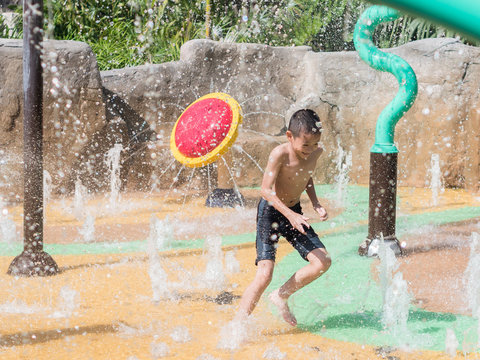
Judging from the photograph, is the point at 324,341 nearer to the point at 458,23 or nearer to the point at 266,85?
the point at 458,23

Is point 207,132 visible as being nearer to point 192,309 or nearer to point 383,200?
point 383,200

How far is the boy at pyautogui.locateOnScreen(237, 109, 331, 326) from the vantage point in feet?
9.91

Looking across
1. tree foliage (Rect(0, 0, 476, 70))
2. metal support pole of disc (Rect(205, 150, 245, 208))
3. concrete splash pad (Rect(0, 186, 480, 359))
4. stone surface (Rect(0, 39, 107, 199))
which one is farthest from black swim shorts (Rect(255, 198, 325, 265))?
tree foliage (Rect(0, 0, 476, 70))

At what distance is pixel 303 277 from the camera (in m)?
3.13

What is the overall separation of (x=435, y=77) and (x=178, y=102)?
3683mm

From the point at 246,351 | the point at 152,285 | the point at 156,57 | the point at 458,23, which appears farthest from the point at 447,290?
the point at 156,57

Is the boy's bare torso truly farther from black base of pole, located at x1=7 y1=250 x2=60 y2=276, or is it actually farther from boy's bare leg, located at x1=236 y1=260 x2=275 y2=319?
black base of pole, located at x1=7 y1=250 x2=60 y2=276

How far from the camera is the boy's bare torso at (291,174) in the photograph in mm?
3174

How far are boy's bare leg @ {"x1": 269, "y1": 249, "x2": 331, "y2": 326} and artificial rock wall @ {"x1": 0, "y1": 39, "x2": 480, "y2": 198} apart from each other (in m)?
5.32

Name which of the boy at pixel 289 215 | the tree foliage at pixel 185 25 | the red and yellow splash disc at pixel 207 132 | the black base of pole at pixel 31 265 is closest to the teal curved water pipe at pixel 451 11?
the boy at pixel 289 215

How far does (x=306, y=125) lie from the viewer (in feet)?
9.80

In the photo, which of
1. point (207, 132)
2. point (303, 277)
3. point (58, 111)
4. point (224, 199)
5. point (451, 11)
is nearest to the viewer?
point (451, 11)

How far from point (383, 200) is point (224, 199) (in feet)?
Result: 9.98

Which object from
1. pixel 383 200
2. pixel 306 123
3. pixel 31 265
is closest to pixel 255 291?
pixel 306 123
